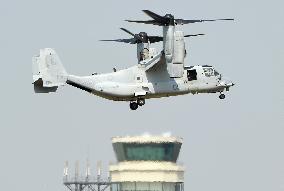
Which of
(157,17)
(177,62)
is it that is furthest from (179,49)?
(157,17)

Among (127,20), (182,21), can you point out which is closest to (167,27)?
(182,21)

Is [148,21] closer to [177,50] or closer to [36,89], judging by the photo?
[177,50]

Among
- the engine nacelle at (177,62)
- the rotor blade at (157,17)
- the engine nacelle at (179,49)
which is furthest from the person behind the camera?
the engine nacelle at (179,49)

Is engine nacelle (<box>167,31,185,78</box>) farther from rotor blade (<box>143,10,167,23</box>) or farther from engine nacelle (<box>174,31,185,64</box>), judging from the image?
rotor blade (<box>143,10,167,23</box>)

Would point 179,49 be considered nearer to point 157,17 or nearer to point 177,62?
point 177,62

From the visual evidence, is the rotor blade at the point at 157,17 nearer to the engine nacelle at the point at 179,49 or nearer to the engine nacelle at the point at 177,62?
the engine nacelle at the point at 179,49

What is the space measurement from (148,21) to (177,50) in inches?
209

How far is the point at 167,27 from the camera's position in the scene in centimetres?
19700

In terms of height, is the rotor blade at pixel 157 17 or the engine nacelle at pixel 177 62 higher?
the rotor blade at pixel 157 17

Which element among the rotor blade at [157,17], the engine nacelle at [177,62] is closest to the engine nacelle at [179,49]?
the engine nacelle at [177,62]

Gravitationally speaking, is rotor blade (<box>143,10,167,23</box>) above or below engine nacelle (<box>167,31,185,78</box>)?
above

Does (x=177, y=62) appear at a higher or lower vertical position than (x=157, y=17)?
lower

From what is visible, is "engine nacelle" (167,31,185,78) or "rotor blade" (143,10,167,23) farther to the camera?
"engine nacelle" (167,31,185,78)

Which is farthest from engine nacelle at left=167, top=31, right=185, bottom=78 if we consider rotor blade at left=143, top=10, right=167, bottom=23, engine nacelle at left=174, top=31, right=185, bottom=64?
rotor blade at left=143, top=10, right=167, bottom=23
